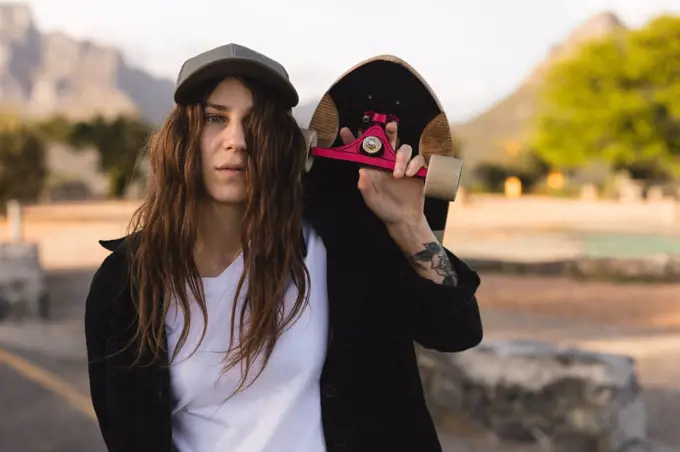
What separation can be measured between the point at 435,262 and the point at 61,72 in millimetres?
71868

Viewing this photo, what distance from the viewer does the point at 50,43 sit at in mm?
74062

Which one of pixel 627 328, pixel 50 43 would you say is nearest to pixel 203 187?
pixel 627 328

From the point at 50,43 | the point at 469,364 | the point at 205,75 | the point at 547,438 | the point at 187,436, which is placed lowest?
the point at 547,438

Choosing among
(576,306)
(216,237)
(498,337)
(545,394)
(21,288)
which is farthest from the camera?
(576,306)

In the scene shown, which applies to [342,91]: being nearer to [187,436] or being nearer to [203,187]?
[203,187]

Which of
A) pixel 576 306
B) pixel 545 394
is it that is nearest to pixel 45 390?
pixel 545 394

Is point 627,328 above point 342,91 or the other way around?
the other way around

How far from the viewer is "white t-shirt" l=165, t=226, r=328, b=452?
120 cm

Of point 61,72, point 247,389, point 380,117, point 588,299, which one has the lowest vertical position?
point 588,299

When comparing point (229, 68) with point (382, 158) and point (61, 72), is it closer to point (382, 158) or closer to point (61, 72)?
point (382, 158)

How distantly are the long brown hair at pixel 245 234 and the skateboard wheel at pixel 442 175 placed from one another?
0.66ft

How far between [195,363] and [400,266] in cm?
35

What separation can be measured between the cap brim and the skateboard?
4.2 inches

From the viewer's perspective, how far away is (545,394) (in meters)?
3.51
